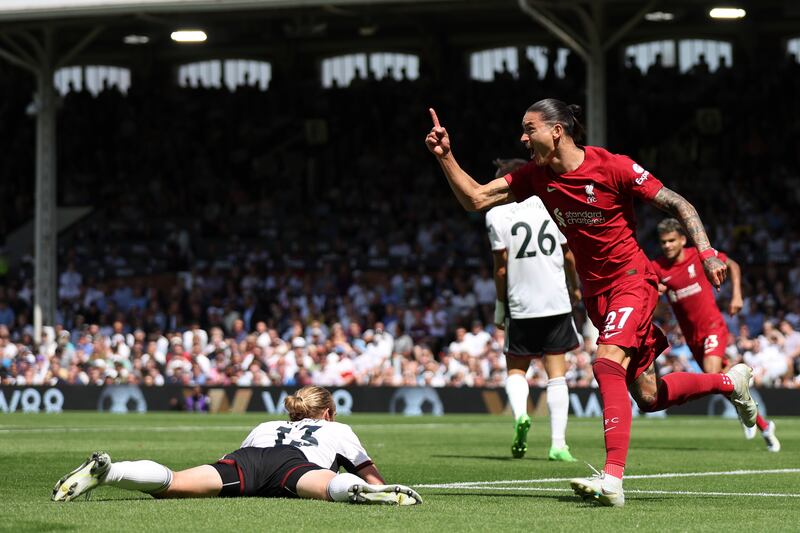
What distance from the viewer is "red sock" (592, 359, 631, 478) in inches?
314

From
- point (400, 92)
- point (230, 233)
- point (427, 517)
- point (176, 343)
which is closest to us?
point (427, 517)

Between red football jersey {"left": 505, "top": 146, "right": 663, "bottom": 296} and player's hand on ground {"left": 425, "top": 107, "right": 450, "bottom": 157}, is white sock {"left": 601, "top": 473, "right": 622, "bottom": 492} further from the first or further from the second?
player's hand on ground {"left": 425, "top": 107, "right": 450, "bottom": 157}

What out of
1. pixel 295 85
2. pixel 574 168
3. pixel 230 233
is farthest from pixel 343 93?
pixel 574 168

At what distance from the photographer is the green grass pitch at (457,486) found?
22.3 ft

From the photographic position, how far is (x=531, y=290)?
12.5 meters

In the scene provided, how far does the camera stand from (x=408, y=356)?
91.5 ft

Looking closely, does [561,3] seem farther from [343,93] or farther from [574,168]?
[574,168]

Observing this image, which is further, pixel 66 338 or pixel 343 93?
pixel 343 93

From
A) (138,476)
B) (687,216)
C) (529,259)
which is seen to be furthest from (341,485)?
(529,259)

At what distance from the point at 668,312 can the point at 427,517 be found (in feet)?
67.0

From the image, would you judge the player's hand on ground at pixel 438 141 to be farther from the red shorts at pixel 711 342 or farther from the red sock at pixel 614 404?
the red shorts at pixel 711 342

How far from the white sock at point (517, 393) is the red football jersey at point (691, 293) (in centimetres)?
250

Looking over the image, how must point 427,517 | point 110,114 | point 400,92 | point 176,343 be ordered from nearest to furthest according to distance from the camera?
point 427,517 → point 176,343 → point 400,92 → point 110,114

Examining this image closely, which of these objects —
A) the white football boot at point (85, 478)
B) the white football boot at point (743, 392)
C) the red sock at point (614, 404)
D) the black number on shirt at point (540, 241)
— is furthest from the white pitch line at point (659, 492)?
the black number on shirt at point (540, 241)
